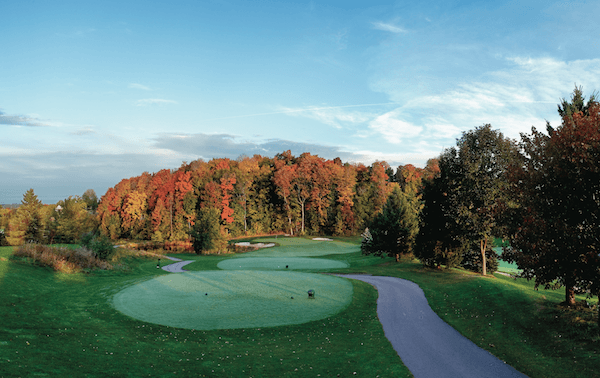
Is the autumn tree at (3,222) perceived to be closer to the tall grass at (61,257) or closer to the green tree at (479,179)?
the tall grass at (61,257)

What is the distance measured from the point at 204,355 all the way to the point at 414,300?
468 inches

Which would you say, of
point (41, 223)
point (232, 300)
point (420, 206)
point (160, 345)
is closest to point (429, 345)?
point (160, 345)

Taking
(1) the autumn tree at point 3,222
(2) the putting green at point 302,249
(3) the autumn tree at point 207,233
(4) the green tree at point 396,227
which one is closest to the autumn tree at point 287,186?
(2) the putting green at point 302,249

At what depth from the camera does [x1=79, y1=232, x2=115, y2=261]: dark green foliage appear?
28812mm

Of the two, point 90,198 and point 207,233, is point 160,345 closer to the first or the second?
point 207,233

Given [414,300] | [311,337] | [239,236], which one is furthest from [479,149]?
[239,236]

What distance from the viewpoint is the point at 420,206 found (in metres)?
45.2

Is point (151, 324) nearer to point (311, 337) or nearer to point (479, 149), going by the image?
point (311, 337)

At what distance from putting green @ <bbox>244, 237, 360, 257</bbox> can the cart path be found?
1053 inches

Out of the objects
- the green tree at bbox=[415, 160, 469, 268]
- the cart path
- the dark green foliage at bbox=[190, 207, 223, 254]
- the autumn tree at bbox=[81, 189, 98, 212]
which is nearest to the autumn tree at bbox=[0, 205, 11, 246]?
the dark green foliage at bbox=[190, 207, 223, 254]

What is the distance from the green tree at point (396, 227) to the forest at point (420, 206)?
10cm

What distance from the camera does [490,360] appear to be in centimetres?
1073

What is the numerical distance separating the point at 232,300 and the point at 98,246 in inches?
731

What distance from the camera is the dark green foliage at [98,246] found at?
94.5ft
